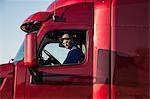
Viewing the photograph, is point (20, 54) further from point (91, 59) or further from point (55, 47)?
point (91, 59)

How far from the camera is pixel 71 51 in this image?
5621 millimetres

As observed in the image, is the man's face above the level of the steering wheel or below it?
above

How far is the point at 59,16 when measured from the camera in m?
5.62

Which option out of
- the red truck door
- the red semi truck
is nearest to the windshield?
the red semi truck

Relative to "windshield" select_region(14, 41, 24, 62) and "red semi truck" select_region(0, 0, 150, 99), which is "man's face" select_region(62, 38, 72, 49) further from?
"windshield" select_region(14, 41, 24, 62)

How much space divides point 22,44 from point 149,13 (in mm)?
2006

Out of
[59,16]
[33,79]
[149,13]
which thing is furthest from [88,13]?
[33,79]

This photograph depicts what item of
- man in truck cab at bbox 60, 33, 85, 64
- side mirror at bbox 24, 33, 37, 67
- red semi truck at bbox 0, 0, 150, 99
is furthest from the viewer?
man in truck cab at bbox 60, 33, 85, 64

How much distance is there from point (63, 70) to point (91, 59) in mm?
433

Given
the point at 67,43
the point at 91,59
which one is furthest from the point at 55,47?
the point at 91,59

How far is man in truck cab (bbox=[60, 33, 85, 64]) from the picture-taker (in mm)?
5518

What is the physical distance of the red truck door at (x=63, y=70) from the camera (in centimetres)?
534

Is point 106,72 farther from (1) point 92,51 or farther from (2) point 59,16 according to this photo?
(2) point 59,16

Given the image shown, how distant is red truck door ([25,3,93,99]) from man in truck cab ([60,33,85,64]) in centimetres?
6
